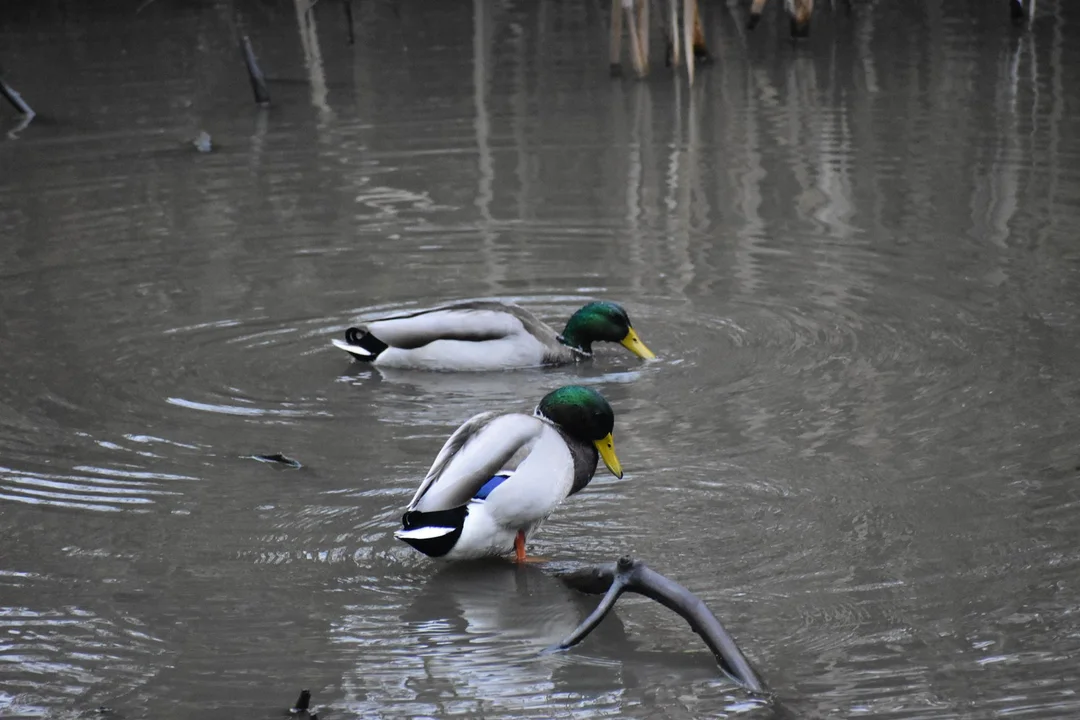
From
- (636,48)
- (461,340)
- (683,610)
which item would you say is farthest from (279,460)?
(636,48)

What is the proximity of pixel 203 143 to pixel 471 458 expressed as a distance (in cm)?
809

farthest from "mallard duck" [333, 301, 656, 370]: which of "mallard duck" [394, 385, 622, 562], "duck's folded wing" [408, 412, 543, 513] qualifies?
"duck's folded wing" [408, 412, 543, 513]

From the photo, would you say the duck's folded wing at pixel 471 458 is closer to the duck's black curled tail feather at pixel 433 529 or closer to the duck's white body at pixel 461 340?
the duck's black curled tail feather at pixel 433 529

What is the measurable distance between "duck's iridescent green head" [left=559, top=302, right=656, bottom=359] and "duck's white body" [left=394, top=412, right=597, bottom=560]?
7.81 ft

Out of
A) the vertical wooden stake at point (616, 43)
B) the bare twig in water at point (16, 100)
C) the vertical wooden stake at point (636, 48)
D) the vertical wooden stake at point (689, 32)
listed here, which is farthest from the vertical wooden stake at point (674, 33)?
the bare twig in water at point (16, 100)

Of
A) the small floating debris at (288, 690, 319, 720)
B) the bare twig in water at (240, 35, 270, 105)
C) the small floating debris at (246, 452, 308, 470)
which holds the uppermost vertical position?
the bare twig in water at (240, 35, 270, 105)

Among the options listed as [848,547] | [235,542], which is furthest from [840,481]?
[235,542]

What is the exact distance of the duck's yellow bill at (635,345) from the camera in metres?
7.66

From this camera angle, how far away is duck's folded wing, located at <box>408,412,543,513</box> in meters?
5.02

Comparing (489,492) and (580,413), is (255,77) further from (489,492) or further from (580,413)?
(489,492)

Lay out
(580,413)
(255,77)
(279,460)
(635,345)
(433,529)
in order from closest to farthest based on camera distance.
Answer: (433,529), (580,413), (279,460), (635,345), (255,77)

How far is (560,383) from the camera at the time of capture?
24.8 feet

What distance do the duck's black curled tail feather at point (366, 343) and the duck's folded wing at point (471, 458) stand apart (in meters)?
2.51

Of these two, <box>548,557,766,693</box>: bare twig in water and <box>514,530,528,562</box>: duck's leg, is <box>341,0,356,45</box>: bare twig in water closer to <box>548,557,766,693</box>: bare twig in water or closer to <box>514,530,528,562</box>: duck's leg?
<box>514,530,528,562</box>: duck's leg
